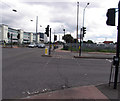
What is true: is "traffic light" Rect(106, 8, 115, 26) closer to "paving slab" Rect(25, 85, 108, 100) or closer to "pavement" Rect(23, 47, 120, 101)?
"pavement" Rect(23, 47, 120, 101)

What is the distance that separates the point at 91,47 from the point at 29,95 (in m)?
34.2

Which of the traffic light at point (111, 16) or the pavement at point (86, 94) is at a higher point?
the traffic light at point (111, 16)

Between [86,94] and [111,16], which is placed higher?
[111,16]

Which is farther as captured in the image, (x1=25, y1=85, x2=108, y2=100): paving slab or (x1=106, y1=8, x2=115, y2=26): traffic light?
(x1=106, y1=8, x2=115, y2=26): traffic light

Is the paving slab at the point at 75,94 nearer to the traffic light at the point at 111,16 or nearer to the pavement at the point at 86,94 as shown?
the pavement at the point at 86,94

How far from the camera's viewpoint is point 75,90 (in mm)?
5043

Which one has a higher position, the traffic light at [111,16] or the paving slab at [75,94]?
the traffic light at [111,16]

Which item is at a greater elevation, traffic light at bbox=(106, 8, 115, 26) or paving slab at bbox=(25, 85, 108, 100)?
traffic light at bbox=(106, 8, 115, 26)

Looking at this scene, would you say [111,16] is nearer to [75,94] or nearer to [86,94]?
[86,94]

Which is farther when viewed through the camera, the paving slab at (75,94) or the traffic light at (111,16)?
the traffic light at (111,16)

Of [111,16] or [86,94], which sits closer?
[86,94]

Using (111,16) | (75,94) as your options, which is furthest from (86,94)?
(111,16)

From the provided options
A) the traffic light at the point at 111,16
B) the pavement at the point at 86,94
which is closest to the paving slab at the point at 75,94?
the pavement at the point at 86,94

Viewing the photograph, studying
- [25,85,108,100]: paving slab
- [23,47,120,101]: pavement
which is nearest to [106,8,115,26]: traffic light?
[23,47,120,101]: pavement
